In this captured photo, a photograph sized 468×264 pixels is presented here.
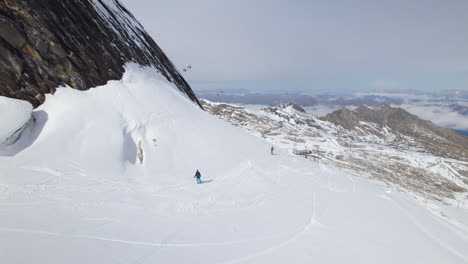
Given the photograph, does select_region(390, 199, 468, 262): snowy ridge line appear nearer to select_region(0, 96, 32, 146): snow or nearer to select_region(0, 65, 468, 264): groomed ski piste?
select_region(0, 65, 468, 264): groomed ski piste

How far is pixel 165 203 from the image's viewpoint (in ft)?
42.0

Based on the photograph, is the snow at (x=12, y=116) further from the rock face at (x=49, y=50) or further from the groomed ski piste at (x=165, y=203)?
the rock face at (x=49, y=50)

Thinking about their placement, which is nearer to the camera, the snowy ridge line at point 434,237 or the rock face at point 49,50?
the snowy ridge line at point 434,237

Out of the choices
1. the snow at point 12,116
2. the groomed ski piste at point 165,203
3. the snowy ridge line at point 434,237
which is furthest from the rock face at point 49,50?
the snowy ridge line at point 434,237

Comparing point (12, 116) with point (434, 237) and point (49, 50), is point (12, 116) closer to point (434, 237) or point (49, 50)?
point (49, 50)

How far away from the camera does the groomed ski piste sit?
332 inches

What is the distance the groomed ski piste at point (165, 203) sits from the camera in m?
8.43

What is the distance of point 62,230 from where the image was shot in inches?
326

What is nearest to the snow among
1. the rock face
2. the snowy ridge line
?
the rock face

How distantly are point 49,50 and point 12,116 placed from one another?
7443mm

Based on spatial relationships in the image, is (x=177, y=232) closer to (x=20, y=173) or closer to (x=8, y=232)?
(x=8, y=232)

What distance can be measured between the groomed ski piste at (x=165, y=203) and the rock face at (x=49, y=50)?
4.61 ft

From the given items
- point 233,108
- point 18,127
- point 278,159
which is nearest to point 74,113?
point 18,127

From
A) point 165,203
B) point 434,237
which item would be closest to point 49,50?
point 165,203
